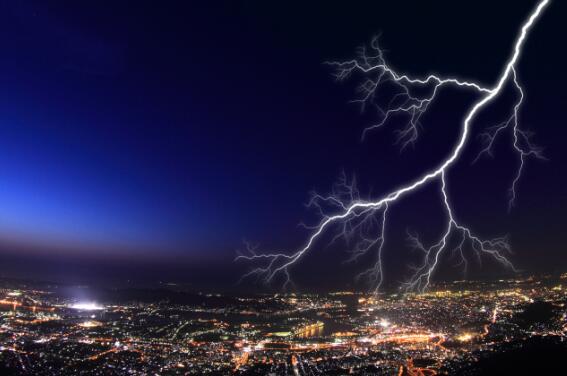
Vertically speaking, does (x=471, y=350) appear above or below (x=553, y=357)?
below

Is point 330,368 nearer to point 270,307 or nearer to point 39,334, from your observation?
point 39,334

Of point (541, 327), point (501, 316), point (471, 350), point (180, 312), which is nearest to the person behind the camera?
point (471, 350)

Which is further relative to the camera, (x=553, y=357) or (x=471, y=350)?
(x=471, y=350)

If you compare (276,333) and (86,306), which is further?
(86,306)

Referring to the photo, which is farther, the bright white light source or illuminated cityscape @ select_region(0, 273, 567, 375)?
the bright white light source

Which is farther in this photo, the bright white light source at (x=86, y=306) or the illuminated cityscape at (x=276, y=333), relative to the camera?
the bright white light source at (x=86, y=306)

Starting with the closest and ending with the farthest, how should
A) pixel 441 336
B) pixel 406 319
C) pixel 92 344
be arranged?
pixel 92 344
pixel 441 336
pixel 406 319

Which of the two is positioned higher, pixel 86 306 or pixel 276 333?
pixel 86 306

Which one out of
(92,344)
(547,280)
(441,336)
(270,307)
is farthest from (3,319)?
(547,280)
